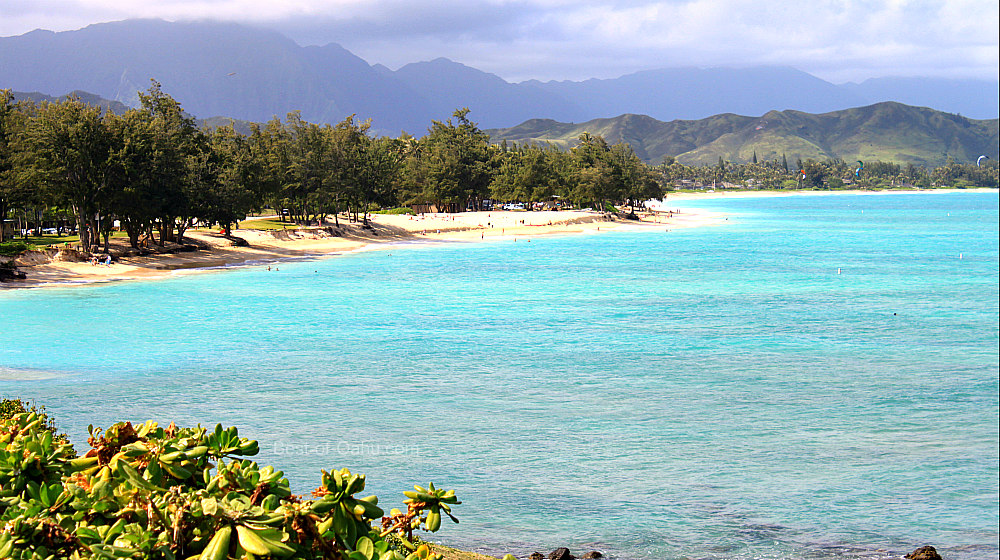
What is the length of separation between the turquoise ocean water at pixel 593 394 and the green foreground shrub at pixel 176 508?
1081 cm

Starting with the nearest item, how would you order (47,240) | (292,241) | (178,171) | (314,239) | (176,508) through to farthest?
(176,508)
(178,171)
(47,240)
(292,241)
(314,239)

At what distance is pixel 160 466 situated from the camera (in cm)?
415

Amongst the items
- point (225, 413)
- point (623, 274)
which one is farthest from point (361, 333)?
point (623, 274)

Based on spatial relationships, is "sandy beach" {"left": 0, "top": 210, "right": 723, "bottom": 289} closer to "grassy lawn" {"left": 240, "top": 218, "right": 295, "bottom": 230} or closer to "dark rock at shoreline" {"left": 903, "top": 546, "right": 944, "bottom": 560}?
"grassy lawn" {"left": 240, "top": 218, "right": 295, "bottom": 230}

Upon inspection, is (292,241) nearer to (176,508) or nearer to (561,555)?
(561,555)

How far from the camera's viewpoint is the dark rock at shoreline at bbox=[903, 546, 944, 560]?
45.2 feet

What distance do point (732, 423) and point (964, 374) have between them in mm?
12426

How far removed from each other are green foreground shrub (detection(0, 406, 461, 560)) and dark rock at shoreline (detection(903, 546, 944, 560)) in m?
12.2

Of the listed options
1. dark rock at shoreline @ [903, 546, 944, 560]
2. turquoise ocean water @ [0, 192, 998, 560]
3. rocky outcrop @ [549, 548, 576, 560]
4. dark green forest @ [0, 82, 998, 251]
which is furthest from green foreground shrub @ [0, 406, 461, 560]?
dark green forest @ [0, 82, 998, 251]

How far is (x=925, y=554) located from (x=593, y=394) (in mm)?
13004

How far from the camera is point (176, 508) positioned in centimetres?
369

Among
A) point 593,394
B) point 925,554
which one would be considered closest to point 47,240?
point 593,394

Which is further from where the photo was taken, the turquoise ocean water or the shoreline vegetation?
the shoreline vegetation

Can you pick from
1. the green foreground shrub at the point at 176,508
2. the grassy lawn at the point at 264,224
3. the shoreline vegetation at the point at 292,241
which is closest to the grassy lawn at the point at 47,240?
the shoreline vegetation at the point at 292,241
